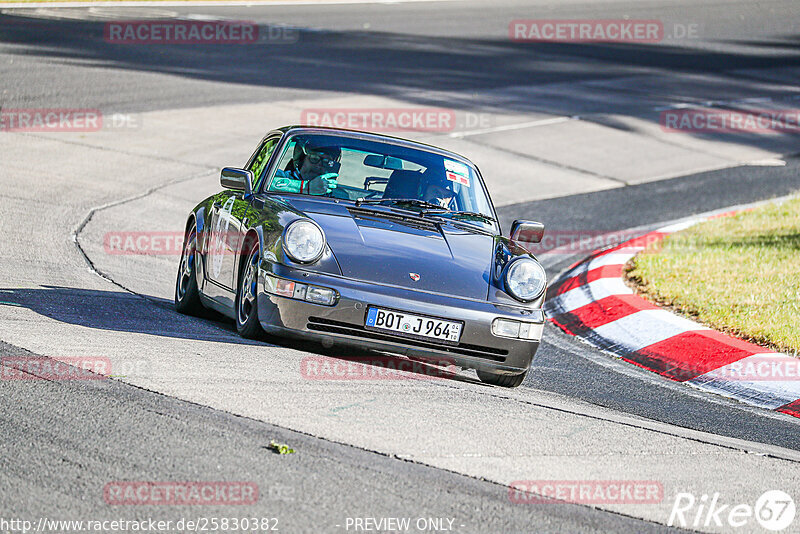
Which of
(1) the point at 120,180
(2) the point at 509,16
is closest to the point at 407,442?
(1) the point at 120,180

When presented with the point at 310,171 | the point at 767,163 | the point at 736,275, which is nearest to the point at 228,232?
the point at 310,171

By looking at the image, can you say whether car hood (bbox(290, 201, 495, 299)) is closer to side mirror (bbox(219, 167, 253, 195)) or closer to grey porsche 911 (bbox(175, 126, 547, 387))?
grey porsche 911 (bbox(175, 126, 547, 387))

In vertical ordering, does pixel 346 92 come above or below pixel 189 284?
above

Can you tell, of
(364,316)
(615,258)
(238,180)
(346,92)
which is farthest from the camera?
(346,92)

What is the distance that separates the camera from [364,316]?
6.04 meters

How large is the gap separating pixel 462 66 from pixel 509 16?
395 inches

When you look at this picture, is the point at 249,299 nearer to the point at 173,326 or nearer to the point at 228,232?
the point at 173,326

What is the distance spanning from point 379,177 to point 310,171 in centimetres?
44

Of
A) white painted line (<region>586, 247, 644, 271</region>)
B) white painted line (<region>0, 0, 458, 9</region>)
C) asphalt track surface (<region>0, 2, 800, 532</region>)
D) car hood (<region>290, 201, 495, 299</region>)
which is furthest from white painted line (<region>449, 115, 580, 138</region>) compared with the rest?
white painted line (<region>0, 0, 458, 9</region>)

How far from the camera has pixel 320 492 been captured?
13.3ft

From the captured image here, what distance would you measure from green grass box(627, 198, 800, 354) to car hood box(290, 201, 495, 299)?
7.10 ft

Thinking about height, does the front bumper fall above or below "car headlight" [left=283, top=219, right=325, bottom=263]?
below

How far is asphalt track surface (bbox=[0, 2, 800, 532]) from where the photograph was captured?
4059 millimetres

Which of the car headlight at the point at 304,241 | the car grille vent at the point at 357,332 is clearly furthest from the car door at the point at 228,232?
the car grille vent at the point at 357,332
